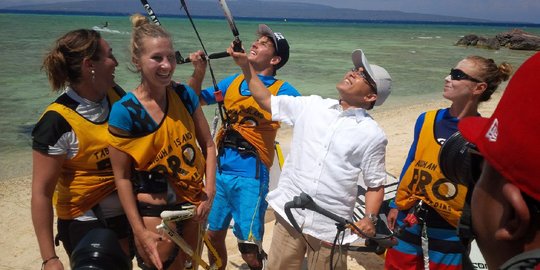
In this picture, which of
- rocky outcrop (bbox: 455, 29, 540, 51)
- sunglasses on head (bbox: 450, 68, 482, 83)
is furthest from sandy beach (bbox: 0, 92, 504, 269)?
rocky outcrop (bbox: 455, 29, 540, 51)

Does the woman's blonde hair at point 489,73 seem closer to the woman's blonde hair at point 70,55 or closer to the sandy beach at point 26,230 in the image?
the sandy beach at point 26,230

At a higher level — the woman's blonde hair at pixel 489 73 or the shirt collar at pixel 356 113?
the woman's blonde hair at pixel 489 73

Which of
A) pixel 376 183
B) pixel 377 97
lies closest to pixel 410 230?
pixel 376 183

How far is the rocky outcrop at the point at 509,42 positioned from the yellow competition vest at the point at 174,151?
1845 inches

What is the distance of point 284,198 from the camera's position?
322cm

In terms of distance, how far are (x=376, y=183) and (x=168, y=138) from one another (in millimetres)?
1385

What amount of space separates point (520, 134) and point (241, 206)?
3.26m

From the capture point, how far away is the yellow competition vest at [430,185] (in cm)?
312

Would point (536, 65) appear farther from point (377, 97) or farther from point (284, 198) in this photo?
point (284, 198)

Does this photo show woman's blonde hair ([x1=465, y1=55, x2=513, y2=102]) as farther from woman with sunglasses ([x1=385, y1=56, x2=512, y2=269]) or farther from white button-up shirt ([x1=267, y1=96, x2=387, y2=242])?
white button-up shirt ([x1=267, y1=96, x2=387, y2=242])

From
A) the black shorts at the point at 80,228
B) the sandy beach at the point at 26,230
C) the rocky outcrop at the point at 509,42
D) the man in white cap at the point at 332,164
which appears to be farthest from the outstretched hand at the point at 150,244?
the rocky outcrop at the point at 509,42

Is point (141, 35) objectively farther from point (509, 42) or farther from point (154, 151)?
point (509, 42)

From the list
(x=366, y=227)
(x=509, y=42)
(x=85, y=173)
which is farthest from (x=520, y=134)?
(x=509, y=42)

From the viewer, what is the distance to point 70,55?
106 inches
